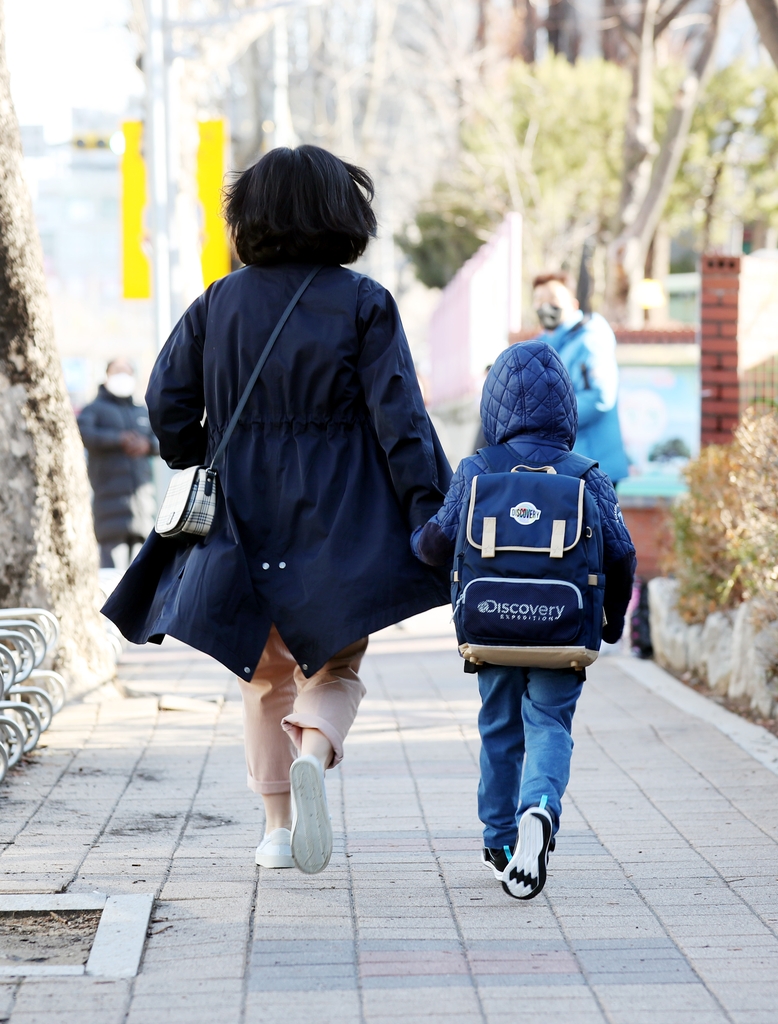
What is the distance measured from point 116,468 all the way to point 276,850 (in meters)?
7.18

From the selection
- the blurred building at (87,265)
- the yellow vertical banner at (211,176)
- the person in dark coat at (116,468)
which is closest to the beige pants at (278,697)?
the person in dark coat at (116,468)

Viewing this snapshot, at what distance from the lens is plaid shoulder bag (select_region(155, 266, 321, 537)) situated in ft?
12.3

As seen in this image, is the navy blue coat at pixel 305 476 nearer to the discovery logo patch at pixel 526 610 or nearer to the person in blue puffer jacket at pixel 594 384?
the discovery logo patch at pixel 526 610

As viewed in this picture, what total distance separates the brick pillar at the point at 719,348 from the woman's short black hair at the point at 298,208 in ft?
19.9

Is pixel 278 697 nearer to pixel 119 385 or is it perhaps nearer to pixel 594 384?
pixel 594 384

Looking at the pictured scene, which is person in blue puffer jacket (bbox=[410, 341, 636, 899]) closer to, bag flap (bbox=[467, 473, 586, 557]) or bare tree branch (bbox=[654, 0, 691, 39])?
bag flap (bbox=[467, 473, 586, 557])

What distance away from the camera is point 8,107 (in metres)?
6.24

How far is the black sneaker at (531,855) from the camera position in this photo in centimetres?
354

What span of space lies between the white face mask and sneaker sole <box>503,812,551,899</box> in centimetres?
792

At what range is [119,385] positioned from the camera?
1100 centimetres

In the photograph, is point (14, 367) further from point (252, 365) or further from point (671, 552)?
point (671, 552)

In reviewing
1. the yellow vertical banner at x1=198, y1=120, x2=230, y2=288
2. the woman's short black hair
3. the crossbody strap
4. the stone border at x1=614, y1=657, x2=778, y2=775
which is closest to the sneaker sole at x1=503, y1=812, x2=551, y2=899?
the crossbody strap

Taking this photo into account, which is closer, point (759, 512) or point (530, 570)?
point (530, 570)

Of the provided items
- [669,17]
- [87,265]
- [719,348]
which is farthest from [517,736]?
[87,265]
